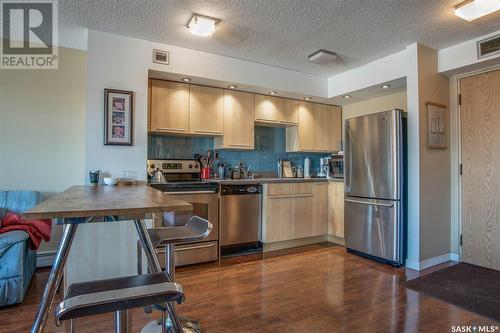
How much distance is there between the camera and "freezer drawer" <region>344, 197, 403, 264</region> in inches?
126

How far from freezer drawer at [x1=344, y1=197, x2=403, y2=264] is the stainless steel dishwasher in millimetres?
1175

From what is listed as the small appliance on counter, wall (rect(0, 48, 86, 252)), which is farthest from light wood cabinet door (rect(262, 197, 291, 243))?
wall (rect(0, 48, 86, 252))

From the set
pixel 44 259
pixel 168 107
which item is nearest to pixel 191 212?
pixel 168 107

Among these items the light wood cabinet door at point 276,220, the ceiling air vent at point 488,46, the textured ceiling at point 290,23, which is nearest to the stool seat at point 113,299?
the textured ceiling at point 290,23

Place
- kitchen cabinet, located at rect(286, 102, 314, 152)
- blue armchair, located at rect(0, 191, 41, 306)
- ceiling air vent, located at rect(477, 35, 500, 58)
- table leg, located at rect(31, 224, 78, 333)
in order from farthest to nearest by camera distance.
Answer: kitchen cabinet, located at rect(286, 102, 314, 152) → ceiling air vent, located at rect(477, 35, 500, 58) → blue armchair, located at rect(0, 191, 41, 306) → table leg, located at rect(31, 224, 78, 333)

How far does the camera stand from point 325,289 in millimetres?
2602

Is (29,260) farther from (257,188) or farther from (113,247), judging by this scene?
(257,188)

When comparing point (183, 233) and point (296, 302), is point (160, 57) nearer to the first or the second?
point (183, 233)

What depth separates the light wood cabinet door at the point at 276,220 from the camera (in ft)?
12.2

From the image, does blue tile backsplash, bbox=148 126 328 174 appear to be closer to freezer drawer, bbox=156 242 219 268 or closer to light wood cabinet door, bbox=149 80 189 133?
light wood cabinet door, bbox=149 80 189 133

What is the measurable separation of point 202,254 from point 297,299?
1.28 metres

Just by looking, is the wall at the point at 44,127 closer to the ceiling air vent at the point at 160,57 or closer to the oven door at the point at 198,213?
the ceiling air vent at the point at 160,57

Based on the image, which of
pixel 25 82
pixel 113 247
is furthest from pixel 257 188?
pixel 25 82

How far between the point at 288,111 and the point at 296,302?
2.73 m
